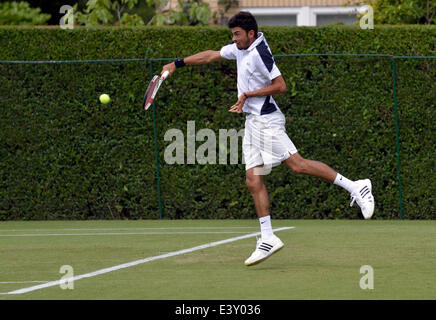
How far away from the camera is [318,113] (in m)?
14.1

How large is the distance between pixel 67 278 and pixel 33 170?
7.00 meters

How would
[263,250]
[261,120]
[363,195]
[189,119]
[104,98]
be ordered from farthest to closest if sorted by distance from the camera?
[189,119] → [104,98] → [363,195] → [261,120] → [263,250]

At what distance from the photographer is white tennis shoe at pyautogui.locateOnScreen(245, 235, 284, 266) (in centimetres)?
838

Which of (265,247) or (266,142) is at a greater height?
(266,142)

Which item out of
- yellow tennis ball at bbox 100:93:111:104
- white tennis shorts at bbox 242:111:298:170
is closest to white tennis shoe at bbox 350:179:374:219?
white tennis shorts at bbox 242:111:298:170

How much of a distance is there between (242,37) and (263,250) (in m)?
2.03

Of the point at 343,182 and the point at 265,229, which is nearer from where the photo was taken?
the point at 265,229

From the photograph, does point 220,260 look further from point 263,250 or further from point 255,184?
point 255,184

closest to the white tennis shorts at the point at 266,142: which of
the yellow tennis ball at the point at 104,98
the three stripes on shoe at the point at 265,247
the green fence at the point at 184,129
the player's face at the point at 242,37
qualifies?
the player's face at the point at 242,37

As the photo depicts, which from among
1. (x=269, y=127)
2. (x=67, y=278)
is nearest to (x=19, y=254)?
(x=67, y=278)

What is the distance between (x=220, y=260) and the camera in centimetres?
891

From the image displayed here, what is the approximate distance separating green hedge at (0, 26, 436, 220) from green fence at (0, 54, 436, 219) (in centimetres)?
2

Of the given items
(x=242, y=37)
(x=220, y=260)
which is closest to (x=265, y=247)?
(x=220, y=260)

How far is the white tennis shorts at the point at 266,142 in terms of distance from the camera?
28.8 ft
